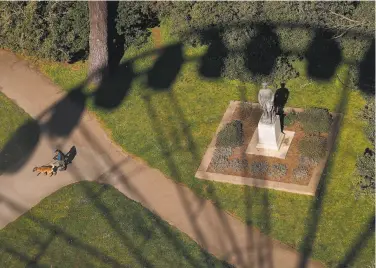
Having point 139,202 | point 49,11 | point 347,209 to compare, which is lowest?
point 347,209

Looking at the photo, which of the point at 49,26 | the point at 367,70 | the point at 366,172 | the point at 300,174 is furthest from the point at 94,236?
the point at 367,70

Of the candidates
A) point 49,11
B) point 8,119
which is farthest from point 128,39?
point 8,119

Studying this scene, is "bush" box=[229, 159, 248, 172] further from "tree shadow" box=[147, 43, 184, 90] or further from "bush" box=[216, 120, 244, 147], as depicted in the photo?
"tree shadow" box=[147, 43, 184, 90]

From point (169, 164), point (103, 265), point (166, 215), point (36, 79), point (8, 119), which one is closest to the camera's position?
point (103, 265)

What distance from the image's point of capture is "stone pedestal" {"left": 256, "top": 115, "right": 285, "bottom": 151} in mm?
23375

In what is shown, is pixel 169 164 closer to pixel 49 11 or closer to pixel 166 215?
pixel 166 215

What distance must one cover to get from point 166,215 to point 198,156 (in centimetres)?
294

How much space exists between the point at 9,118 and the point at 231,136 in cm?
913

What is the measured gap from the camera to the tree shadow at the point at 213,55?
27.3m

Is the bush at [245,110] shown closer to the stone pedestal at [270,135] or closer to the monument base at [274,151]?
the monument base at [274,151]

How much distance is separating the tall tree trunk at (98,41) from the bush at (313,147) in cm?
915

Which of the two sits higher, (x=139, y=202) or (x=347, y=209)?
(x=139, y=202)

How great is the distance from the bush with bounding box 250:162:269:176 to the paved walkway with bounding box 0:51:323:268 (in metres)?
1.90

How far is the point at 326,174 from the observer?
75.1ft
